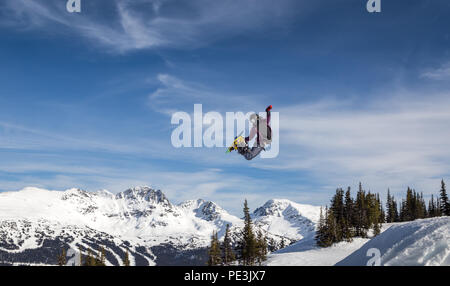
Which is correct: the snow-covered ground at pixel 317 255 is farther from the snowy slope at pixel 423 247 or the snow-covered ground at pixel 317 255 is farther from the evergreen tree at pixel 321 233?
the snowy slope at pixel 423 247

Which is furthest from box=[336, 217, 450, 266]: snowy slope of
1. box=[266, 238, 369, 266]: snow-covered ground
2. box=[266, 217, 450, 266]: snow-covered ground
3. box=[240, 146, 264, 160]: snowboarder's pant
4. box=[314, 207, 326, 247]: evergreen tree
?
box=[314, 207, 326, 247]: evergreen tree

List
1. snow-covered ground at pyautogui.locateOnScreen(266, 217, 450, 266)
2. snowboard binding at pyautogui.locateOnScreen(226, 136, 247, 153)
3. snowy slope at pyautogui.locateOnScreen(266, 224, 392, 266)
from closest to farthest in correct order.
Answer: snow-covered ground at pyautogui.locateOnScreen(266, 217, 450, 266) → snowboard binding at pyautogui.locateOnScreen(226, 136, 247, 153) → snowy slope at pyautogui.locateOnScreen(266, 224, 392, 266)

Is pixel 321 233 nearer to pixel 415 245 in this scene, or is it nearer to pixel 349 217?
pixel 349 217

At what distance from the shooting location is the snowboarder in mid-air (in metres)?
16.4

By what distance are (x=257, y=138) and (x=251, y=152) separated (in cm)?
184

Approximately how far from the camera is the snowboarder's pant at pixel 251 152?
18.6 metres

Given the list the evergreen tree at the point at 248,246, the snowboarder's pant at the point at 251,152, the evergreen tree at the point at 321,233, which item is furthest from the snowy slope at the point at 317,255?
the snowboarder's pant at the point at 251,152

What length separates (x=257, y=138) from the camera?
17.7 meters

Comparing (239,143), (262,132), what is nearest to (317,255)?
(239,143)

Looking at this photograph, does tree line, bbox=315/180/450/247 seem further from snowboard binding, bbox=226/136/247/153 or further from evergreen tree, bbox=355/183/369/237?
snowboard binding, bbox=226/136/247/153
